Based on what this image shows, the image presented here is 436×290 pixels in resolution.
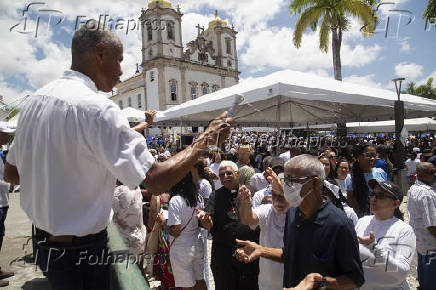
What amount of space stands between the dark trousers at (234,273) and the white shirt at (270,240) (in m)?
0.50

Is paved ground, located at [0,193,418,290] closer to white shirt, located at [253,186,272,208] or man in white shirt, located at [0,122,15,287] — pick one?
A: man in white shirt, located at [0,122,15,287]

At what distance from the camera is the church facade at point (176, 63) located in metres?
41.9

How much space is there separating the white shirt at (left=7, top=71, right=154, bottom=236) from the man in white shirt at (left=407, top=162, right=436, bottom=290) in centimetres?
338

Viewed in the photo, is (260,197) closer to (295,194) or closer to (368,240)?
(368,240)

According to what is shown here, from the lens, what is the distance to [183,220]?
11.9 ft

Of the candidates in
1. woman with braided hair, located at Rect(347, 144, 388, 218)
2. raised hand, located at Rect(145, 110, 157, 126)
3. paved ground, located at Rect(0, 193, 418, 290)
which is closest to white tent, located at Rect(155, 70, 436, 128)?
woman with braided hair, located at Rect(347, 144, 388, 218)

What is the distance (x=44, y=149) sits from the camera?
3.99 feet

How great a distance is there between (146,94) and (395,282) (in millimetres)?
45938

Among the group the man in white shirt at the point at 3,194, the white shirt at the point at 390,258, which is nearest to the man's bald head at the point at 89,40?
the white shirt at the point at 390,258

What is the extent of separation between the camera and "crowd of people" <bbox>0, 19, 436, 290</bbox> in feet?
3.95

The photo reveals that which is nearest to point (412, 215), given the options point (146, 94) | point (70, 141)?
point (70, 141)

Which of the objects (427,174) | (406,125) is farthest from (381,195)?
(406,125)

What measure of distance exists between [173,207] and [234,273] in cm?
103

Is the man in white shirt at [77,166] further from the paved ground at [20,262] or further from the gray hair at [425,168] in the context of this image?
the gray hair at [425,168]
